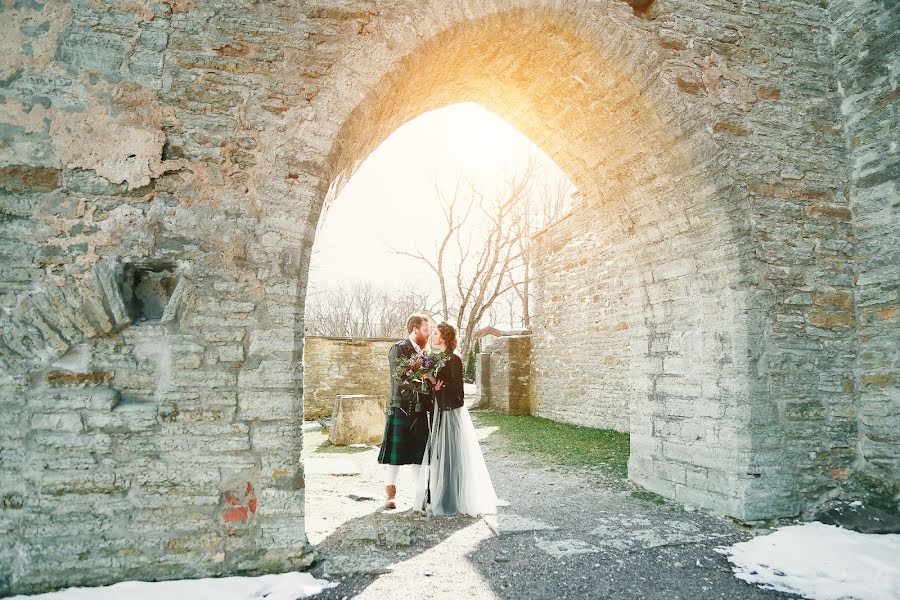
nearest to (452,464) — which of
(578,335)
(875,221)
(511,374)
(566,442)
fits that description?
(566,442)

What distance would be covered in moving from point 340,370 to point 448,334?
7077mm

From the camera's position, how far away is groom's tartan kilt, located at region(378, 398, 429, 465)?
174 inches

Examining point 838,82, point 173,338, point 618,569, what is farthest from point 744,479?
point 173,338

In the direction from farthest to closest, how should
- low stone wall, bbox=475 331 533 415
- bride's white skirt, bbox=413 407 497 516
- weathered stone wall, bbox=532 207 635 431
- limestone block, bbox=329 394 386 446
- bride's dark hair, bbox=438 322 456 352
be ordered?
low stone wall, bbox=475 331 533 415
weathered stone wall, bbox=532 207 635 431
limestone block, bbox=329 394 386 446
bride's dark hair, bbox=438 322 456 352
bride's white skirt, bbox=413 407 497 516

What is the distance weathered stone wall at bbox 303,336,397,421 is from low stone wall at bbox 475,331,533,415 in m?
2.71

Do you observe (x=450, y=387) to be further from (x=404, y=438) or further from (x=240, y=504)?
(x=240, y=504)

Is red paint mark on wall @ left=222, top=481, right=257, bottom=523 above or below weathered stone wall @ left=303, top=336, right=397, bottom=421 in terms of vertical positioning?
below

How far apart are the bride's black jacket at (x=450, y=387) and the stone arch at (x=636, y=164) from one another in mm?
1717

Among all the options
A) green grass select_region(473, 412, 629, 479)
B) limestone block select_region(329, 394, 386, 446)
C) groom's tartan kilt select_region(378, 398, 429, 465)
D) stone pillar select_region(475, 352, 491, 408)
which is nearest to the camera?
groom's tartan kilt select_region(378, 398, 429, 465)

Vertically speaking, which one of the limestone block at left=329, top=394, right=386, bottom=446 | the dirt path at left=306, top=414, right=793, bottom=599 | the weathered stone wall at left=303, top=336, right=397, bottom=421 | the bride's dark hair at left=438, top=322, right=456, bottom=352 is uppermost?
the bride's dark hair at left=438, top=322, right=456, bottom=352

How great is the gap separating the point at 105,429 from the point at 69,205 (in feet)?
4.53

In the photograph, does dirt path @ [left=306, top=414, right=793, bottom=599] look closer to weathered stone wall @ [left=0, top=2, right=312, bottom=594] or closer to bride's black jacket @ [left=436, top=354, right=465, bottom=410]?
weathered stone wall @ [left=0, top=2, right=312, bottom=594]

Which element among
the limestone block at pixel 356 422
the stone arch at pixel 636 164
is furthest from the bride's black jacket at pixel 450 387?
the limestone block at pixel 356 422

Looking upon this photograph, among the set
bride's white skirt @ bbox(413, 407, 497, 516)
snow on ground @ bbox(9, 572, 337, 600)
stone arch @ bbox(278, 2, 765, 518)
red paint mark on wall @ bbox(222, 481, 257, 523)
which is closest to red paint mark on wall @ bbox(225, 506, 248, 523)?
red paint mark on wall @ bbox(222, 481, 257, 523)
